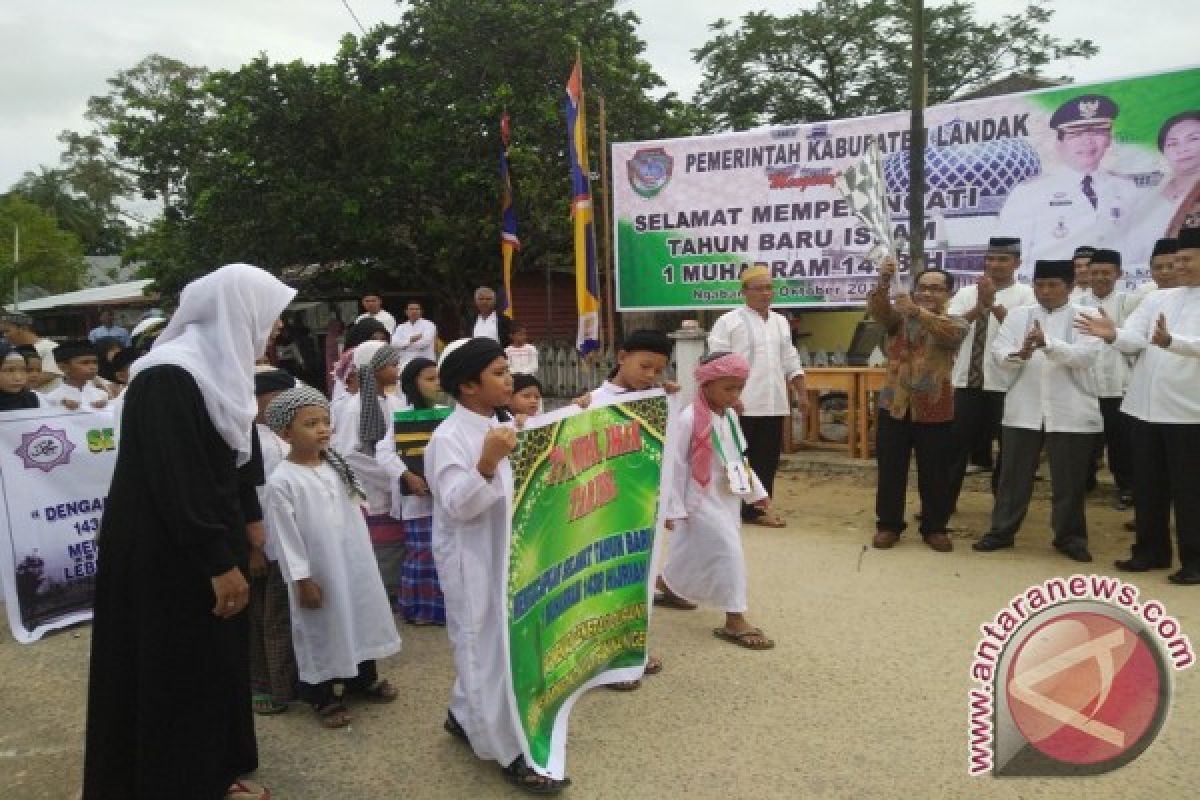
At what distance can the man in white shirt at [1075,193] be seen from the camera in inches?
289

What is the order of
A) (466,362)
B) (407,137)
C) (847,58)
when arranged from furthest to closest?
(847,58), (407,137), (466,362)

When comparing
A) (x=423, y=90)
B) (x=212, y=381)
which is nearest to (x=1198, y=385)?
(x=212, y=381)

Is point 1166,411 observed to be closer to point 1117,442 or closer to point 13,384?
point 1117,442

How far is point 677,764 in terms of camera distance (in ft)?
9.78

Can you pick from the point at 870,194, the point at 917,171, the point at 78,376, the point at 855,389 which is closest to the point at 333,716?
the point at 78,376

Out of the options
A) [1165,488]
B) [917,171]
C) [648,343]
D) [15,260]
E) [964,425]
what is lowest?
[1165,488]

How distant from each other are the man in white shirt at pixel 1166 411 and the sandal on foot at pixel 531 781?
3727 millimetres

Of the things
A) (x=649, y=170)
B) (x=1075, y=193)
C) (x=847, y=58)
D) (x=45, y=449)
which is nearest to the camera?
(x=45, y=449)

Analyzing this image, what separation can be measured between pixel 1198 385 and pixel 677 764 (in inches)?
145

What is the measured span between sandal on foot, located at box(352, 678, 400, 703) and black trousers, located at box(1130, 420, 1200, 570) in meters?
4.15

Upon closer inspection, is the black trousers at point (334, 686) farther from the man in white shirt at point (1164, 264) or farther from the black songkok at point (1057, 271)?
the man in white shirt at point (1164, 264)

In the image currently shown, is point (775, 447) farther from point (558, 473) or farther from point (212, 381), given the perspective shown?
point (212, 381)

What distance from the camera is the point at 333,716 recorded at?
A: 11.1 ft

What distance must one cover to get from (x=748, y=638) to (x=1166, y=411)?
9.02 ft
